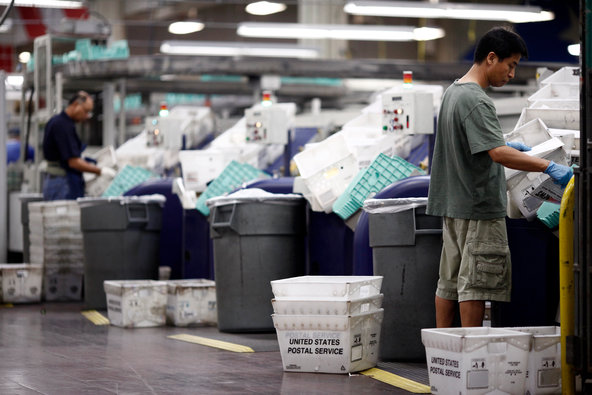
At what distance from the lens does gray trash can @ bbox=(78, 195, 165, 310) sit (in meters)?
7.74

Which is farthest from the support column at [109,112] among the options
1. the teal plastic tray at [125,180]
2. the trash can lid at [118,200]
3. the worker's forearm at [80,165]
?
the trash can lid at [118,200]

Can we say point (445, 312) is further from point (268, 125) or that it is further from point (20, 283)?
point (20, 283)

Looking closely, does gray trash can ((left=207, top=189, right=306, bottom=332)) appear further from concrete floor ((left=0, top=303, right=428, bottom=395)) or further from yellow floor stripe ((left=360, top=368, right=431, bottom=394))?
yellow floor stripe ((left=360, top=368, right=431, bottom=394))

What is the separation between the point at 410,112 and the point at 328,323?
1823mm

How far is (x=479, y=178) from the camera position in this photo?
4.22 metres

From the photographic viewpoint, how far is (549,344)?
154 inches

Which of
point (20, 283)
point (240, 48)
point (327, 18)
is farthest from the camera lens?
point (327, 18)

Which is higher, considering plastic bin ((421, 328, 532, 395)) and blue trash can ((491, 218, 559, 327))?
blue trash can ((491, 218, 559, 327))

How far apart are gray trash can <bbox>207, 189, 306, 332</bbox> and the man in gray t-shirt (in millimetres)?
1986

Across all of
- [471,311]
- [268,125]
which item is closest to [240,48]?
[268,125]

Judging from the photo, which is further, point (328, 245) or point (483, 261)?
point (328, 245)

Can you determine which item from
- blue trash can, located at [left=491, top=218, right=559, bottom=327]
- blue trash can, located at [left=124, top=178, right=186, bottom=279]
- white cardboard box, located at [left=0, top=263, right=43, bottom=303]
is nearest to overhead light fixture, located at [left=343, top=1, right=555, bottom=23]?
blue trash can, located at [left=124, top=178, right=186, bottom=279]

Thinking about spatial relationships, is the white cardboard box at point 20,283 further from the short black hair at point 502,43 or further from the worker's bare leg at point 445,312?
the short black hair at point 502,43

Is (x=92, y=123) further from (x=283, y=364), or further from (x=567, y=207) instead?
(x=567, y=207)
